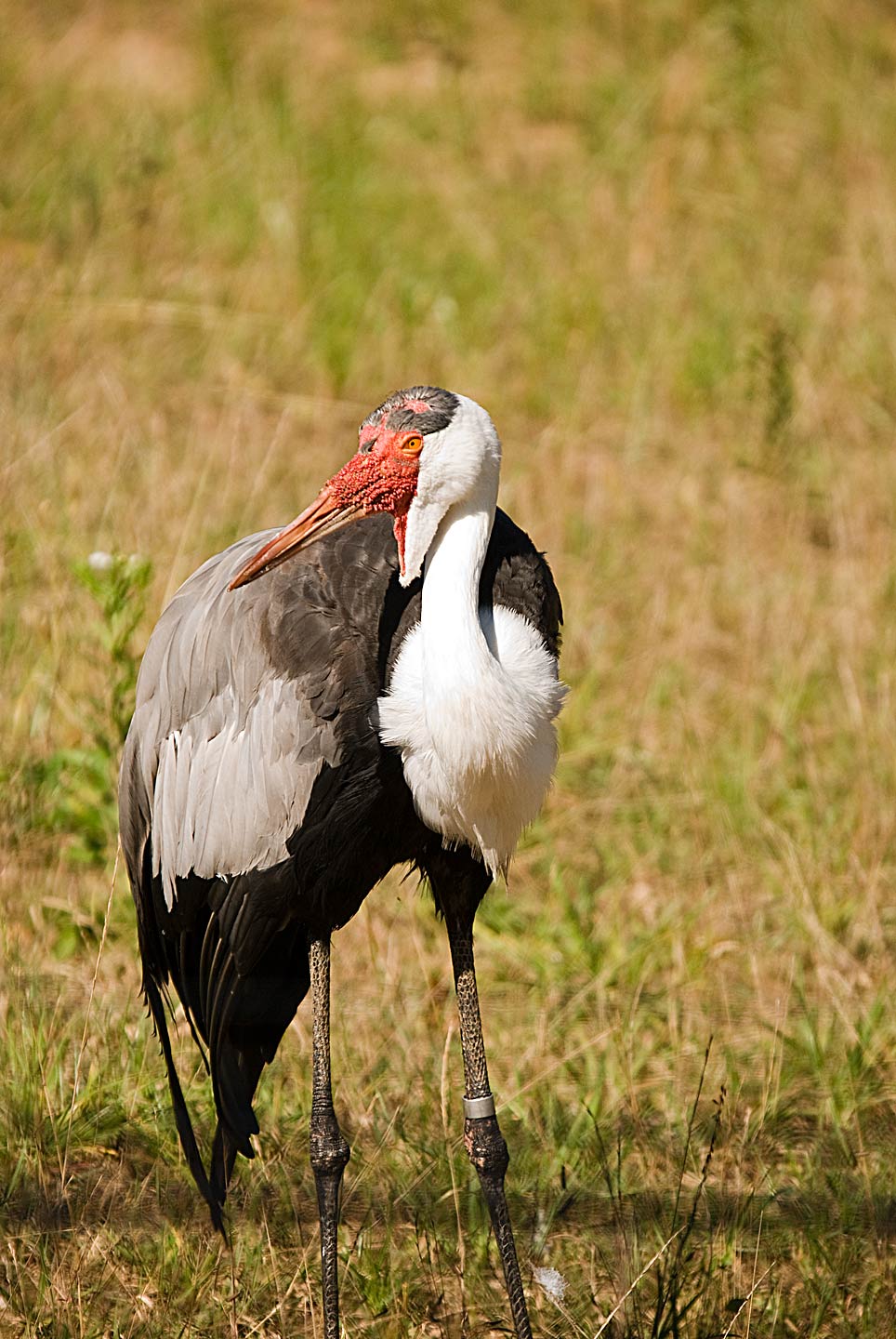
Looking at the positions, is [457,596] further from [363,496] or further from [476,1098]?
[476,1098]

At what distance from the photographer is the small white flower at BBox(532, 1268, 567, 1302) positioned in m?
3.10

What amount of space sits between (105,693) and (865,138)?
18.4 feet

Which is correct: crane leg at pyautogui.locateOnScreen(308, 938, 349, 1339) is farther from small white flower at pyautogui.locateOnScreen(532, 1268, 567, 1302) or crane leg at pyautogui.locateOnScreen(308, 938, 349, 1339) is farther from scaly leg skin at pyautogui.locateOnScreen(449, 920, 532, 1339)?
small white flower at pyautogui.locateOnScreen(532, 1268, 567, 1302)

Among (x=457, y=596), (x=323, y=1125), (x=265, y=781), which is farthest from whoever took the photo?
(x=323, y=1125)

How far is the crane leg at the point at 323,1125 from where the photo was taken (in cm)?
304

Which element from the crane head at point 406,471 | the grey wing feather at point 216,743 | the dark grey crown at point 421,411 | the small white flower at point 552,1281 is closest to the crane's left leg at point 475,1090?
the small white flower at point 552,1281

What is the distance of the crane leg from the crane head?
784mm

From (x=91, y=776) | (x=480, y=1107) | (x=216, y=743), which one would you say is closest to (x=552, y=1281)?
(x=480, y=1107)

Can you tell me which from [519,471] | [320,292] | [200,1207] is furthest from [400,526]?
[320,292]

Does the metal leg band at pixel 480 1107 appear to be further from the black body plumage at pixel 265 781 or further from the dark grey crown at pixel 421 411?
the dark grey crown at pixel 421 411

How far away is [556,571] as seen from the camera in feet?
19.7

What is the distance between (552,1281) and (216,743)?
1.25 metres

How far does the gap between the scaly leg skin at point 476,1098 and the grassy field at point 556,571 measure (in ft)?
0.55

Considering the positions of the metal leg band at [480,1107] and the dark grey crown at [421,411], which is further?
the metal leg band at [480,1107]
